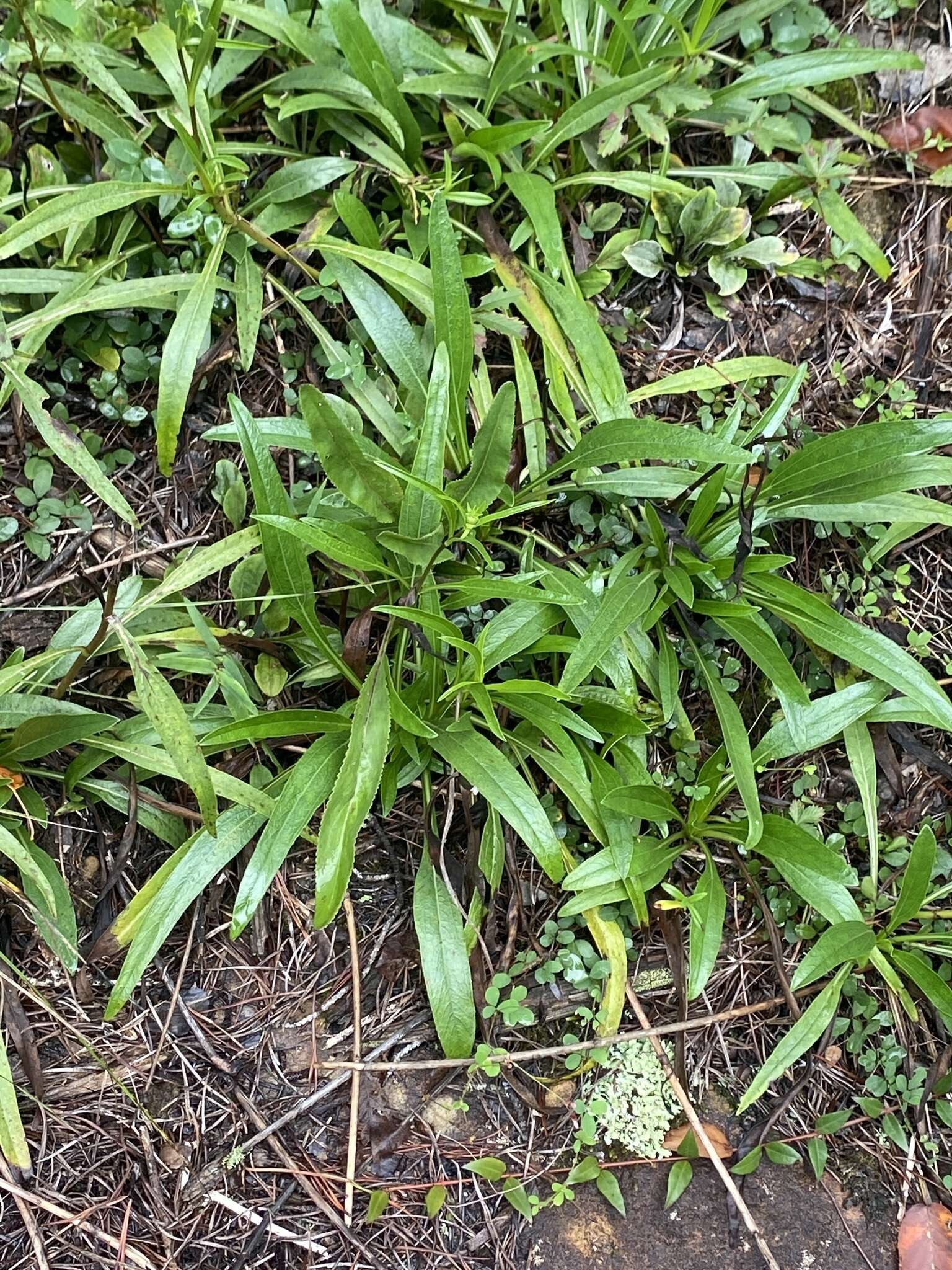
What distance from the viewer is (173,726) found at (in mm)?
1445

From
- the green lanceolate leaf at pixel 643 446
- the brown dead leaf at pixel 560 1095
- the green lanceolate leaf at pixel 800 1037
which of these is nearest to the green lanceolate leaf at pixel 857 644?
the green lanceolate leaf at pixel 643 446

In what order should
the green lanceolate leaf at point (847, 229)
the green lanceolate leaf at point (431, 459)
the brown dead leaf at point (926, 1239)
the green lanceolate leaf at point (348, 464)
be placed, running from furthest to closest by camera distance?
1. the green lanceolate leaf at point (847, 229)
2. the brown dead leaf at point (926, 1239)
3. the green lanceolate leaf at point (431, 459)
4. the green lanceolate leaf at point (348, 464)

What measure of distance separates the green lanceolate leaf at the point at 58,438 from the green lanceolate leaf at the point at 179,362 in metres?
0.12

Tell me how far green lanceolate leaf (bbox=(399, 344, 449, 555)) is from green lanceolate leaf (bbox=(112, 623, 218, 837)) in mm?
511

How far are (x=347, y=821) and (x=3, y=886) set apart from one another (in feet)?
2.44

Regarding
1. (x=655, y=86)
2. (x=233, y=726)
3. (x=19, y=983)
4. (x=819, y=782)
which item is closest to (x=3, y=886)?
(x=19, y=983)

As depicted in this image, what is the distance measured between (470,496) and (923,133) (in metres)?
1.42

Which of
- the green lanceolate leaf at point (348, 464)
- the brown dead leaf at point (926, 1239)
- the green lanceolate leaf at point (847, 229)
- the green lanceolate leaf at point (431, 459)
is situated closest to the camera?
the green lanceolate leaf at point (348, 464)

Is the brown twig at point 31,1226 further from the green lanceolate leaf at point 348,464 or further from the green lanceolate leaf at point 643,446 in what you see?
the green lanceolate leaf at point 643,446

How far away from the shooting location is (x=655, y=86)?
1774 millimetres

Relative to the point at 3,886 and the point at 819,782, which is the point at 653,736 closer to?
the point at 819,782

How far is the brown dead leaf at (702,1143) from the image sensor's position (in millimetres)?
1721

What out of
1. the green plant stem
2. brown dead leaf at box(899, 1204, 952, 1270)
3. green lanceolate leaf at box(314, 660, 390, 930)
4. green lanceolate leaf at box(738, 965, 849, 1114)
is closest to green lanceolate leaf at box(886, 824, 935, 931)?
green lanceolate leaf at box(738, 965, 849, 1114)

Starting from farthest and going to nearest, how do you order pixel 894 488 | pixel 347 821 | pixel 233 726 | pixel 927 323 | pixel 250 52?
pixel 927 323, pixel 250 52, pixel 894 488, pixel 233 726, pixel 347 821
